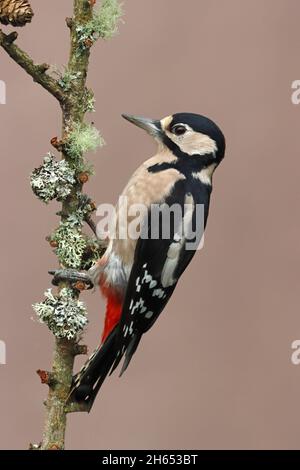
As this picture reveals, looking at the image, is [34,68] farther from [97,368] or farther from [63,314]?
[97,368]

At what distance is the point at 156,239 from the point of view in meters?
1.54

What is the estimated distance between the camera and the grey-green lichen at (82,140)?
4.29 feet

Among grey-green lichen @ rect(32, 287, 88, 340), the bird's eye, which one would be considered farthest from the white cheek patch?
grey-green lichen @ rect(32, 287, 88, 340)

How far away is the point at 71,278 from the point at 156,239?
9.3 inches

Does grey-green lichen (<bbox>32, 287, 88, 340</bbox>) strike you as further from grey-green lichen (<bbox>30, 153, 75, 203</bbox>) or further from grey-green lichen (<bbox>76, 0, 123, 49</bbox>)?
grey-green lichen (<bbox>76, 0, 123, 49</bbox>)

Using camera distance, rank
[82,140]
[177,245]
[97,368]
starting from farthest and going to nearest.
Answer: [177,245] → [97,368] → [82,140]

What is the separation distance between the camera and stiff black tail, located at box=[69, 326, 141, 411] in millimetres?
1376

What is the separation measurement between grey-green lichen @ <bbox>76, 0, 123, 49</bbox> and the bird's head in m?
0.17

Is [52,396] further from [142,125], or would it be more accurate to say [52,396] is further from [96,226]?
[142,125]

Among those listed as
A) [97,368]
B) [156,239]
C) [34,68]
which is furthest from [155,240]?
[34,68]

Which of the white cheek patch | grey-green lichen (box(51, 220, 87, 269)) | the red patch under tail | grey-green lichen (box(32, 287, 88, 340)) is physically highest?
the white cheek patch

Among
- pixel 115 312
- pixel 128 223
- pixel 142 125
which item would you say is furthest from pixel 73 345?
pixel 142 125

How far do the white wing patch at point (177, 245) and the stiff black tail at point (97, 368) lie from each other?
138 millimetres

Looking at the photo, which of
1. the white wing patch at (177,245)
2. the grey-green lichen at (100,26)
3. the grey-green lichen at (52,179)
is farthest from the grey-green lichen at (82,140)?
the white wing patch at (177,245)
